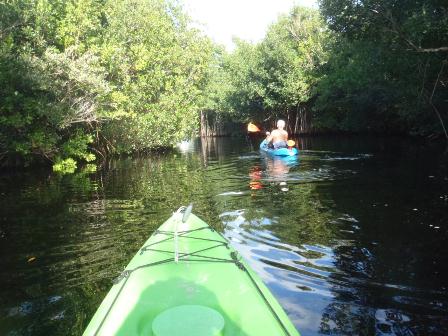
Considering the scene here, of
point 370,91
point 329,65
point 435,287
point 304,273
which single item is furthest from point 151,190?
point 329,65

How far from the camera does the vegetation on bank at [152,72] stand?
12430mm

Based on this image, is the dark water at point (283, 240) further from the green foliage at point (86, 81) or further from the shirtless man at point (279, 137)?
the shirtless man at point (279, 137)

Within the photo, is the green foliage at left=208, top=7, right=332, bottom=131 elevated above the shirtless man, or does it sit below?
above

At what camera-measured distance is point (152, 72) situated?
21125 mm

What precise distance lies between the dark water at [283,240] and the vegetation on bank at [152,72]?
3.62 metres

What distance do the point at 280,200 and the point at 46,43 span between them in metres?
11.6

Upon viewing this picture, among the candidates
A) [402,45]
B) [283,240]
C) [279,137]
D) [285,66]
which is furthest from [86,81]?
[285,66]

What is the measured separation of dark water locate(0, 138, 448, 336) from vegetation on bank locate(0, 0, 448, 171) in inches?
142

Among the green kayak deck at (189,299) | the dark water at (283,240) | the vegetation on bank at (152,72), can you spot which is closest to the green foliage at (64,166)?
the vegetation on bank at (152,72)

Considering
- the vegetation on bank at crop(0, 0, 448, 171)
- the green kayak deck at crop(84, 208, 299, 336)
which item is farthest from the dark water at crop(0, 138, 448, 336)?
the vegetation on bank at crop(0, 0, 448, 171)

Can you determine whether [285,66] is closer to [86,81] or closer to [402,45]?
[86,81]

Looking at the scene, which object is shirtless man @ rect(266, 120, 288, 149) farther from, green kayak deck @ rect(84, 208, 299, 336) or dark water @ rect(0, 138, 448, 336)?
green kayak deck @ rect(84, 208, 299, 336)

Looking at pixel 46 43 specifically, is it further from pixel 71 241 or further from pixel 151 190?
pixel 71 241

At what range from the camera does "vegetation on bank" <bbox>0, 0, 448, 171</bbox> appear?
1243 centimetres
